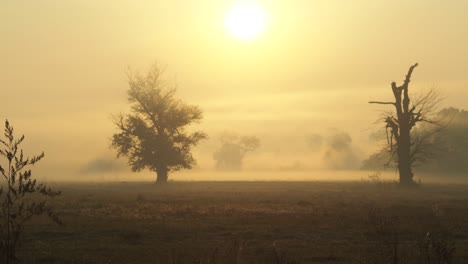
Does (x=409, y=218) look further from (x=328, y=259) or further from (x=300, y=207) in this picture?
(x=328, y=259)

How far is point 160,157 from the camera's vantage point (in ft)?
213

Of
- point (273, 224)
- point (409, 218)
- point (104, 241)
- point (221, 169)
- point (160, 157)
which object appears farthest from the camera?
point (221, 169)

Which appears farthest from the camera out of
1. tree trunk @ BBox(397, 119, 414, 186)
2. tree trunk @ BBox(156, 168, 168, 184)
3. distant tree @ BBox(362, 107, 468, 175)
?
distant tree @ BBox(362, 107, 468, 175)

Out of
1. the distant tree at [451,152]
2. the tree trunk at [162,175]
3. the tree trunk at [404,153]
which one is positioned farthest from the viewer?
the distant tree at [451,152]

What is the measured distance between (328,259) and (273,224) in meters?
6.76

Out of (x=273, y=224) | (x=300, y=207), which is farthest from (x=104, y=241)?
(x=300, y=207)

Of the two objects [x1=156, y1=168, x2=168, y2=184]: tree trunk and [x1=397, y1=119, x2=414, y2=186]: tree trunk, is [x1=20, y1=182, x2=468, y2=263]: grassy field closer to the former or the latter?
[x1=397, y1=119, x2=414, y2=186]: tree trunk

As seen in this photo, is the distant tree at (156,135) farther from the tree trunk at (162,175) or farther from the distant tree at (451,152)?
the distant tree at (451,152)

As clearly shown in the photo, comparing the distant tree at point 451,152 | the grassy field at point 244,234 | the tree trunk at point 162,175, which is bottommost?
the grassy field at point 244,234

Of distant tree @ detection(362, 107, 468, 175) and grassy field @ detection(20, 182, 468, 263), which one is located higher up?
distant tree @ detection(362, 107, 468, 175)

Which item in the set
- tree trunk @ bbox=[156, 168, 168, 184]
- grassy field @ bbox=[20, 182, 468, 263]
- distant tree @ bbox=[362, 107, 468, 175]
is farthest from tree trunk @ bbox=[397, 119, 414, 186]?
distant tree @ bbox=[362, 107, 468, 175]

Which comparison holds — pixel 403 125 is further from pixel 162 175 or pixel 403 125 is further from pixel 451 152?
pixel 451 152

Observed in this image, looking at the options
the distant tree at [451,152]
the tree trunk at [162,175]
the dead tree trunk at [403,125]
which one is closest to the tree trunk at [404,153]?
the dead tree trunk at [403,125]

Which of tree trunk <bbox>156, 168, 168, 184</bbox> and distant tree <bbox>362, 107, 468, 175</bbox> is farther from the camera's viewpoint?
distant tree <bbox>362, 107, 468, 175</bbox>
